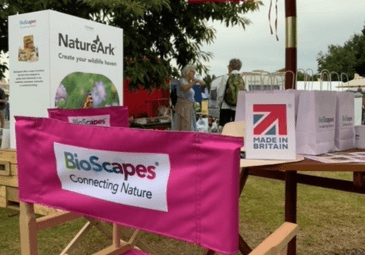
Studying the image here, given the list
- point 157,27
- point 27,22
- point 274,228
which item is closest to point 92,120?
point 27,22

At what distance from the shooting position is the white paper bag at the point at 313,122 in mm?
1602

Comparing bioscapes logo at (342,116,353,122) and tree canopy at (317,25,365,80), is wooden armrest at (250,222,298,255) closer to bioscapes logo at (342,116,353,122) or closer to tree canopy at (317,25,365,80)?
bioscapes logo at (342,116,353,122)

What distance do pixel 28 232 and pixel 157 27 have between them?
6.29m

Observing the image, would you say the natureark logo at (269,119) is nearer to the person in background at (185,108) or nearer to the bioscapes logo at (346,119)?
the bioscapes logo at (346,119)

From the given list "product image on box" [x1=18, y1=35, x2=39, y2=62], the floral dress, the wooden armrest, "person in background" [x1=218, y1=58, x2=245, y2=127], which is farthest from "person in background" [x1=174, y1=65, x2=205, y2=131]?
the wooden armrest

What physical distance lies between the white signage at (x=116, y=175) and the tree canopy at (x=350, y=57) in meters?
38.0

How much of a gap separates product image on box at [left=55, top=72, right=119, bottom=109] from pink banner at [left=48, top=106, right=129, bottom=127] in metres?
1.09

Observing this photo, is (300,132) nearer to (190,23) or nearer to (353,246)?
(353,246)

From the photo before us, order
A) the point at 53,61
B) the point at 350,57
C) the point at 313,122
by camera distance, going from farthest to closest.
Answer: the point at 350,57, the point at 53,61, the point at 313,122

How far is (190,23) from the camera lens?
737 cm

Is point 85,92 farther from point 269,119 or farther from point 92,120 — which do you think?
point 269,119

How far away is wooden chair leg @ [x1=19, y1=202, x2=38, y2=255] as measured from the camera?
113cm

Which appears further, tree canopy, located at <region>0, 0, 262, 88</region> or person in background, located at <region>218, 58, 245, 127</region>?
tree canopy, located at <region>0, 0, 262, 88</region>

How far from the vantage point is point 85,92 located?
10.3 feet
